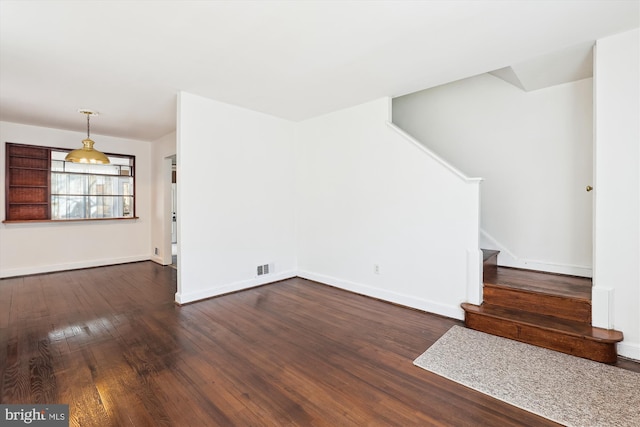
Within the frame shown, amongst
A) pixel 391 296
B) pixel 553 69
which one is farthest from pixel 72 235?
pixel 553 69

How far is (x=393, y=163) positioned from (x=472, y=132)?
1.35 metres

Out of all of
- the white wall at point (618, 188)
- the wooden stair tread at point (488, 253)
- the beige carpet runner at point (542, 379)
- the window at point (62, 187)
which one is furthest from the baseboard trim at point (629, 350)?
the window at point (62, 187)

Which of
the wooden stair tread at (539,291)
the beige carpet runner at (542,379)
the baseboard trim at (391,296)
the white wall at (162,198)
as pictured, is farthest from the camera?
the white wall at (162,198)

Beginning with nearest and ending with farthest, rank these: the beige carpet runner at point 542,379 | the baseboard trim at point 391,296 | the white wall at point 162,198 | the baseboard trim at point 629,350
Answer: the beige carpet runner at point 542,379 < the baseboard trim at point 629,350 < the baseboard trim at point 391,296 < the white wall at point 162,198

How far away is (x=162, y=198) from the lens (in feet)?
19.8

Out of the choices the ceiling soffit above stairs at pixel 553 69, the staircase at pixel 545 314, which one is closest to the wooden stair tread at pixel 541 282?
the staircase at pixel 545 314

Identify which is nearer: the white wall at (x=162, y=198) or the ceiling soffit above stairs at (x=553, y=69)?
the ceiling soffit above stairs at (x=553, y=69)

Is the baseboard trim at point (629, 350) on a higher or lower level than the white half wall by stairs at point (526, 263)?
lower

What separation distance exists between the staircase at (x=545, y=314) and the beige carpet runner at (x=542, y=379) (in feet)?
0.33

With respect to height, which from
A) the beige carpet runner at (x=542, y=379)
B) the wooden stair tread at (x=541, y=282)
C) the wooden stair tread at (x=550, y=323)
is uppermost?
the wooden stair tread at (x=541, y=282)

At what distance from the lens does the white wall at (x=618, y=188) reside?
2346 mm

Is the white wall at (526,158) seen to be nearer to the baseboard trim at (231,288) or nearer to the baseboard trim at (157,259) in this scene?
the baseboard trim at (231,288)

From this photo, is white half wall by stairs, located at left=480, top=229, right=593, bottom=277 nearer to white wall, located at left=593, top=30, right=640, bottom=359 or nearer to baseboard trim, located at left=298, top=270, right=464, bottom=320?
white wall, located at left=593, top=30, right=640, bottom=359

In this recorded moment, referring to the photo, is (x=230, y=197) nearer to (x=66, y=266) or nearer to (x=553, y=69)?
(x=66, y=266)
